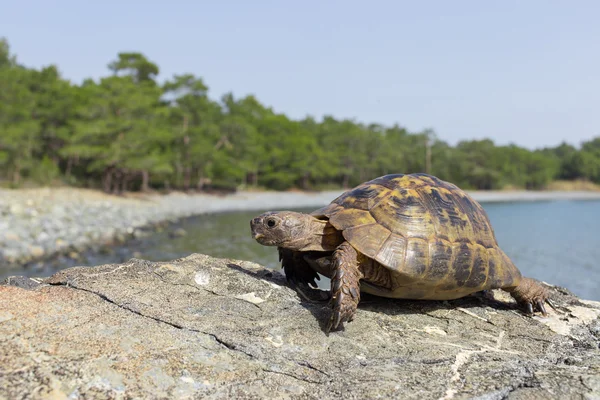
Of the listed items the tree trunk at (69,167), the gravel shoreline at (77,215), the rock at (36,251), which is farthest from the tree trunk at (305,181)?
the rock at (36,251)

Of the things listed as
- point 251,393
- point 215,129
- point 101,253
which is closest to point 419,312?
point 251,393

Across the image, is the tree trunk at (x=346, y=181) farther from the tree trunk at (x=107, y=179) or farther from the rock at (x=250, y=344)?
the rock at (x=250, y=344)

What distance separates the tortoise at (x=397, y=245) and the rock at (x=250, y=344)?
25 cm

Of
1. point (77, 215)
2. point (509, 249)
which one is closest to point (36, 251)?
point (77, 215)

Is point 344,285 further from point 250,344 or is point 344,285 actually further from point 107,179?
point 107,179

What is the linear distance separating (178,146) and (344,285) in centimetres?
4227

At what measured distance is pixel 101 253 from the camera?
49.4 ft

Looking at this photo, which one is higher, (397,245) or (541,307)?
(397,245)

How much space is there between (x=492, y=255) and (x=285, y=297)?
1859 millimetres

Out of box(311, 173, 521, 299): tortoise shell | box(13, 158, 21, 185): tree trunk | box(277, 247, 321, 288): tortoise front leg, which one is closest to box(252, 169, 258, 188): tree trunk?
box(13, 158, 21, 185): tree trunk

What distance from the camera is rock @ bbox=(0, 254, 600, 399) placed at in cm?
222

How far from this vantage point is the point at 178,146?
43.2 meters

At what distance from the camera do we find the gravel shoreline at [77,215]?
14.6m

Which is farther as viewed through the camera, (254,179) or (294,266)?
(254,179)
